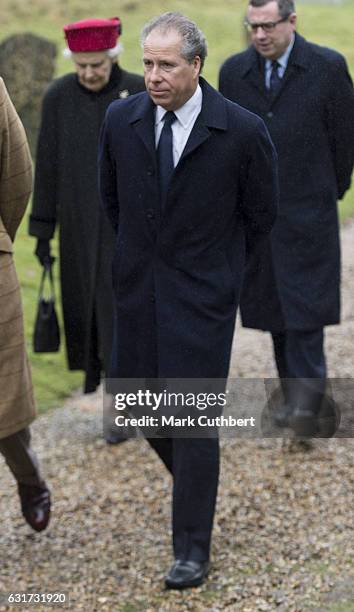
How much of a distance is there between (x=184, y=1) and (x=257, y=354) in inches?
884

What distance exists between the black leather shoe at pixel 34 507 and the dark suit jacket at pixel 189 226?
822mm

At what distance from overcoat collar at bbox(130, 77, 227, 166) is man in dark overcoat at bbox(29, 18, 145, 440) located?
1238mm

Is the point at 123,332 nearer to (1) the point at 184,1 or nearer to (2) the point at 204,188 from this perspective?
(2) the point at 204,188

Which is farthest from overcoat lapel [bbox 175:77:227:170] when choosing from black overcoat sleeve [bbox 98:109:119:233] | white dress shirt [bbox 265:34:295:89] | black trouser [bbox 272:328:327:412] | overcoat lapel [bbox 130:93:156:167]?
black trouser [bbox 272:328:327:412]

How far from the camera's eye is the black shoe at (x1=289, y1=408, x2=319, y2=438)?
17.9 feet

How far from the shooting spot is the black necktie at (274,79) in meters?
5.23

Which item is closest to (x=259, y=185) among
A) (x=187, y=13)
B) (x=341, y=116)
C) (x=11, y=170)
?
(x=11, y=170)

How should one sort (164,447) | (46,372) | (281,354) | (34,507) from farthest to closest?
(46,372), (281,354), (34,507), (164,447)

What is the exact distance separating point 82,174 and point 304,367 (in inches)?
53.9

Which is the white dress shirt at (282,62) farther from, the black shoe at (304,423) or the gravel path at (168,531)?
the gravel path at (168,531)

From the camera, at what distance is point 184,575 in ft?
13.8

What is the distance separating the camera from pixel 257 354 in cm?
732

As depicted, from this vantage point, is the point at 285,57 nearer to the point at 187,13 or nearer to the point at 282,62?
the point at 282,62

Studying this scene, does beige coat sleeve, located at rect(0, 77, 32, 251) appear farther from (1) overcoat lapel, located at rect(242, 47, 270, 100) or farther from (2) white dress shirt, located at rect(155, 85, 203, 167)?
(1) overcoat lapel, located at rect(242, 47, 270, 100)
